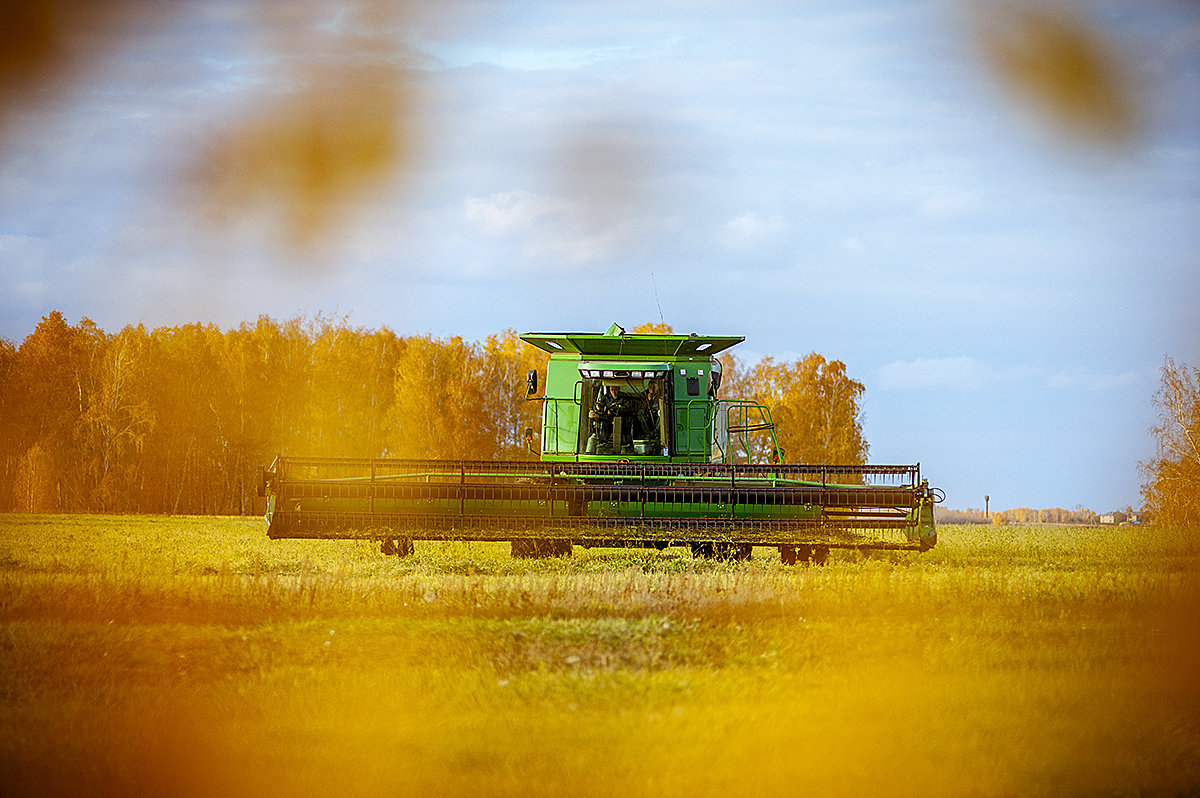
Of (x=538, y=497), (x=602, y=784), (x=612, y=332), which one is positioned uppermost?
(x=612, y=332)

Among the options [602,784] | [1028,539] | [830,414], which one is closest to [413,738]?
[602,784]

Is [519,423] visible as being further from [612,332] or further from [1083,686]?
[1083,686]

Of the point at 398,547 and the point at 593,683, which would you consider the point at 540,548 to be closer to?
the point at 398,547

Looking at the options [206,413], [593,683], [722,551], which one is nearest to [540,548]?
[722,551]

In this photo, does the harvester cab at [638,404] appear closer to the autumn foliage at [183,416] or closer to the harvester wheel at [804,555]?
the harvester wheel at [804,555]

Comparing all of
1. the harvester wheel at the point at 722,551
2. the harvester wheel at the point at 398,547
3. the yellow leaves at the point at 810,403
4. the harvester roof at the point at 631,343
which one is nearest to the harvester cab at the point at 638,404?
the harvester roof at the point at 631,343

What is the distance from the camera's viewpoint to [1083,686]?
6.20 m

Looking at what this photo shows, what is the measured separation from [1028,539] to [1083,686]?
1546cm

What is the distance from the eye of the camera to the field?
4.56 m

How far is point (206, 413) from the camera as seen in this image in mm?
34812

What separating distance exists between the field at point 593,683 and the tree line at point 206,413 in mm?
21873

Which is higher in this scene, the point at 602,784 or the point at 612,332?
the point at 612,332

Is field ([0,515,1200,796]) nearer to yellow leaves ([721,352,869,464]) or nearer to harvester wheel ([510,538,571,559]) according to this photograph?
harvester wheel ([510,538,571,559])

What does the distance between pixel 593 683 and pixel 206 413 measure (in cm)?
3101
